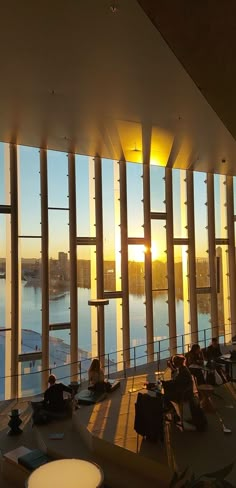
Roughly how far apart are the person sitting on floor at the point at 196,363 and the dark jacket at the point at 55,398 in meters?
1.86

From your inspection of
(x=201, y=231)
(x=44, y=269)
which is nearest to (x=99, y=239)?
(x=44, y=269)

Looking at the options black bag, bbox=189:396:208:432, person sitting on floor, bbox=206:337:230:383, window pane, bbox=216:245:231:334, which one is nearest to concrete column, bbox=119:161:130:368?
person sitting on floor, bbox=206:337:230:383

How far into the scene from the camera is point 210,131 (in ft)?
21.3

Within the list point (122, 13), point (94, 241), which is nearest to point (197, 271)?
point (94, 241)

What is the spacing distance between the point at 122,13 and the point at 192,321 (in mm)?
7254

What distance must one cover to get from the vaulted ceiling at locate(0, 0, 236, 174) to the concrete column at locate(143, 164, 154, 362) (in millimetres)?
1187

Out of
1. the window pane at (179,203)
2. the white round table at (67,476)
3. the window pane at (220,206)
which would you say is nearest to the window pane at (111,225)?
the window pane at (179,203)

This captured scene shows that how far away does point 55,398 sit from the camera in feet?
18.2

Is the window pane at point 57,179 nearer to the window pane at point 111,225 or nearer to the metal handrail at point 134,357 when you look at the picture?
the window pane at point 111,225

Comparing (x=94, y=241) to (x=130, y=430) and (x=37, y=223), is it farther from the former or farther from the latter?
(x=130, y=430)

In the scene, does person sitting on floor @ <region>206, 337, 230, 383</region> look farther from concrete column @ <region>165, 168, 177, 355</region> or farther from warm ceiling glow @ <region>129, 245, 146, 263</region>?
warm ceiling glow @ <region>129, 245, 146, 263</region>

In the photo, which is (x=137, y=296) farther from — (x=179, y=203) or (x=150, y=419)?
(x=150, y=419)

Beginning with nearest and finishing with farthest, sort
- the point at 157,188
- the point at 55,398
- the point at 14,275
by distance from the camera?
the point at 55,398, the point at 14,275, the point at 157,188

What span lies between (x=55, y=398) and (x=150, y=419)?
188cm
